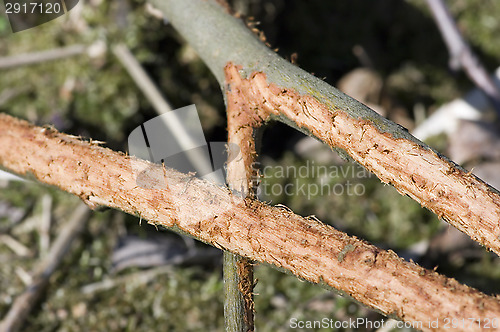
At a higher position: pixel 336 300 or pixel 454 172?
pixel 454 172

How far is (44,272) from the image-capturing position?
244 cm

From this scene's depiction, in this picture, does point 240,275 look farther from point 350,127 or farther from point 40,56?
point 40,56

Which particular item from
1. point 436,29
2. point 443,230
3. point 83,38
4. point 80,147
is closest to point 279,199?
point 443,230

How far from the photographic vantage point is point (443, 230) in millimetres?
2521

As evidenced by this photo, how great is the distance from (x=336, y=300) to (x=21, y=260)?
1.70 meters

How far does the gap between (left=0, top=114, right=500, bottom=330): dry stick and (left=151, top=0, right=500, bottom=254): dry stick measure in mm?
221

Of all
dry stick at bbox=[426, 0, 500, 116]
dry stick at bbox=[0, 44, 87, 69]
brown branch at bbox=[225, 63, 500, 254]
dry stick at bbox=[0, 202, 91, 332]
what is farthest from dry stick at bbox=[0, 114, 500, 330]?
dry stick at bbox=[426, 0, 500, 116]

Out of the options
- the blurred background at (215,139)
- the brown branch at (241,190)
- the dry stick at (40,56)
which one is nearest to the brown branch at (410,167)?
the brown branch at (241,190)

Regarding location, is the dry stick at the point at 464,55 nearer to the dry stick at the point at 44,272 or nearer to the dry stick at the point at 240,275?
the dry stick at the point at 240,275

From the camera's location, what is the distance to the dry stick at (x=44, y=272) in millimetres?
2270

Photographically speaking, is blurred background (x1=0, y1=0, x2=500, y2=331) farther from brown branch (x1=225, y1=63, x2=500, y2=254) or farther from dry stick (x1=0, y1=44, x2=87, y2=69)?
brown branch (x1=225, y1=63, x2=500, y2=254)

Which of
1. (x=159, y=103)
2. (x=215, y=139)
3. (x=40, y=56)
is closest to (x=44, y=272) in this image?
(x=159, y=103)

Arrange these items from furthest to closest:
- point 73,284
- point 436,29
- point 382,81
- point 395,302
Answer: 1. point 436,29
2. point 382,81
3. point 73,284
4. point 395,302

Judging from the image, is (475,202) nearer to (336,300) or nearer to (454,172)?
(454,172)
